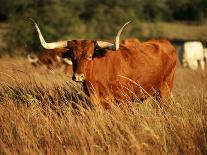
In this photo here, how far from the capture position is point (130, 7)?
38.8 meters

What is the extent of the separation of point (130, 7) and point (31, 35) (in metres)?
17.3

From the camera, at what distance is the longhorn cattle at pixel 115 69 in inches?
279

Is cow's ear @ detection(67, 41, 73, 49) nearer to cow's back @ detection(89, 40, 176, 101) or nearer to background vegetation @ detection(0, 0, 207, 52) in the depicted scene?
cow's back @ detection(89, 40, 176, 101)

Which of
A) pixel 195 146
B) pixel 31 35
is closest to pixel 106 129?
pixel 195 146

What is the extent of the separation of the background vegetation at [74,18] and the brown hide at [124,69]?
951cm

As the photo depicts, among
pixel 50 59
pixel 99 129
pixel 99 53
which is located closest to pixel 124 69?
pixel 99 53

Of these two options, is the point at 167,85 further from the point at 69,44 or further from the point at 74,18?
the point at 74,18

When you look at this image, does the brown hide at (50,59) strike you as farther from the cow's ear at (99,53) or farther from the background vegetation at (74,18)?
the cow's ear at (99,53)

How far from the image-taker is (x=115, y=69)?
7.57 m

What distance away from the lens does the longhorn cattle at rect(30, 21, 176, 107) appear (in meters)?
7.08

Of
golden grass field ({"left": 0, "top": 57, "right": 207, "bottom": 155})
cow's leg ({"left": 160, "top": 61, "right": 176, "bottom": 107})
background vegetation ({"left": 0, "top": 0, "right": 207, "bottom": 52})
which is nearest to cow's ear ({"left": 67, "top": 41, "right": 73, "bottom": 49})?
golden grass field ({"left": 0, "top": 57, "right": 207, "bottom": 155})

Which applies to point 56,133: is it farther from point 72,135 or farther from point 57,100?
point 57,100

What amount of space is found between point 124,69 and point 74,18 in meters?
20.9

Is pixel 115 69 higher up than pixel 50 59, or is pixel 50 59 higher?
pixel 115 69
